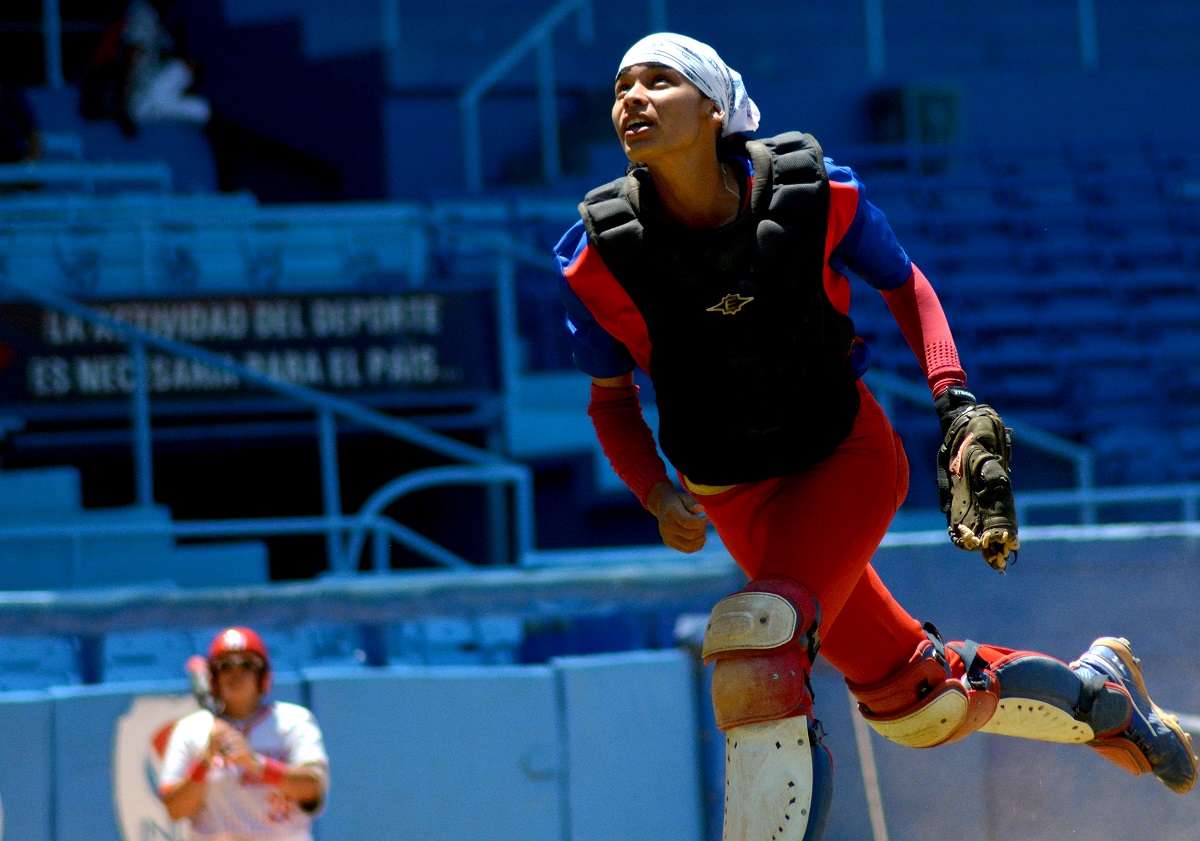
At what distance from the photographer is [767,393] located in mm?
3654

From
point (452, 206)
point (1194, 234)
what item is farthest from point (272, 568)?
point (1194, 234)

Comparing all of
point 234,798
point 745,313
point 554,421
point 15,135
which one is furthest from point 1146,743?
point 15,135

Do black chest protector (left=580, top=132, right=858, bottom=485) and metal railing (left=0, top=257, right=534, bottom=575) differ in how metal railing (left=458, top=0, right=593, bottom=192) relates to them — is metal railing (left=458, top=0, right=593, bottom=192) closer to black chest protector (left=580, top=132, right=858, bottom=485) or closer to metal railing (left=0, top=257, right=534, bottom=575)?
metal railing (left=0, top=257, right=534, bottom=575)

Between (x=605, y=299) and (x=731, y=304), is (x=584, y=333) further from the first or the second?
(x=731, y=304)

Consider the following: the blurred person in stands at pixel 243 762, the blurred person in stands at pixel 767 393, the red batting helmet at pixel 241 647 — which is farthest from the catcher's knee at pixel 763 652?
the red batting helmet at pixel 241 647

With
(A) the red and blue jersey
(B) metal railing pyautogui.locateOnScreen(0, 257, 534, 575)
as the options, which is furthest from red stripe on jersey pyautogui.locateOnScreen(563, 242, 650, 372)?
(B) metal railing pyautogui.locateOnScreen(0, 257, 534, 575)

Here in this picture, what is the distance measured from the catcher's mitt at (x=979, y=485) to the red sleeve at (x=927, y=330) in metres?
0.12

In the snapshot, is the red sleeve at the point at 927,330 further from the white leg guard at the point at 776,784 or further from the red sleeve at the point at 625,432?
the white leg guard at the point at 776,784

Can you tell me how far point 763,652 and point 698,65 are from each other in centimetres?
109

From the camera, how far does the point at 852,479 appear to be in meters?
3.73

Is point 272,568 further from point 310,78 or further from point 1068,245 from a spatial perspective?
point 1068,245

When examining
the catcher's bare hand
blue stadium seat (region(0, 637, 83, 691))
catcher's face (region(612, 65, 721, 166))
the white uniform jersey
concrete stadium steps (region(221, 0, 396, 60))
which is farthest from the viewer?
concrete stadium steps (region(221, 0, 396, 60))

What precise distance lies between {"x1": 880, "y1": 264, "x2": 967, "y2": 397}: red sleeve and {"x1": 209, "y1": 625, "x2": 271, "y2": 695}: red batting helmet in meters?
2.44

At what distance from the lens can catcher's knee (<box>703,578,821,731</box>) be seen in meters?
3.40
